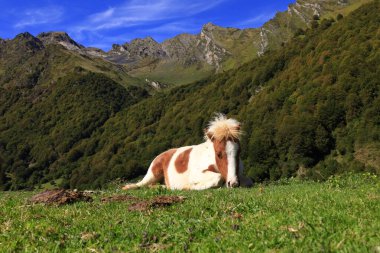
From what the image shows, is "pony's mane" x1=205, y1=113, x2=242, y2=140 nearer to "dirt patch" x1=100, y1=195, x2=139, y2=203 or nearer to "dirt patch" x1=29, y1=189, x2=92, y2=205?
"dirt patch" x1=100, y1=195, x2=139, y2=203

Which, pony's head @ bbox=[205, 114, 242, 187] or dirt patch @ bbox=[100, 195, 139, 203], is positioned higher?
pony's head @ bbox=[205, 114, 242, 187]

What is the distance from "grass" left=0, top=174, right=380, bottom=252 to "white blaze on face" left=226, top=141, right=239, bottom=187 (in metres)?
→ 5.60

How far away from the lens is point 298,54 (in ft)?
573

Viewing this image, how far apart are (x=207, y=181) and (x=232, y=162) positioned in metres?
1.20

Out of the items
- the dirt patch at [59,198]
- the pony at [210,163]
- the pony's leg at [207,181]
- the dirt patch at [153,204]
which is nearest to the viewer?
the dirt patch at [153,204]

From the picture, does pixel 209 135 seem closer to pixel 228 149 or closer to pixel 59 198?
pixel 228 149

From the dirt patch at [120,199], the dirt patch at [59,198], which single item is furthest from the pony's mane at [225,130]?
the dirt patch at [59,198]

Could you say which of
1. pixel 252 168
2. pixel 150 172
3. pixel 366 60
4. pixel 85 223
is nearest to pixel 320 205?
pixel 85 223

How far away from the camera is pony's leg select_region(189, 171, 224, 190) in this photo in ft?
47.3

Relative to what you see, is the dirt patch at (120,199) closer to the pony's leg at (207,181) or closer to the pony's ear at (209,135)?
the pony's leg at (207,181)

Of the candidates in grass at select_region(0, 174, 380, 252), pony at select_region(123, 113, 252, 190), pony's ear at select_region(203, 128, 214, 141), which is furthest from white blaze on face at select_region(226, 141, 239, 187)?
grass at select_region(0, 174, 380, 252)

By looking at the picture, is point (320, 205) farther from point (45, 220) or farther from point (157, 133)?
point (157, 133)

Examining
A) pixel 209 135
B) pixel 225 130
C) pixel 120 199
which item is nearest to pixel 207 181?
pixel 209 135

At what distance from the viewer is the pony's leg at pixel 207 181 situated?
47.3 feet
